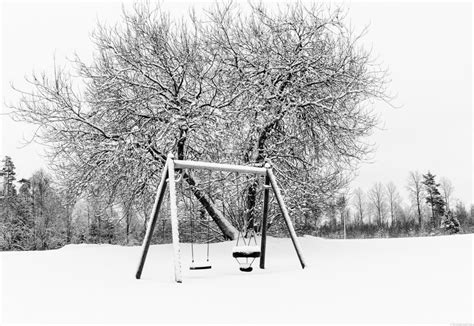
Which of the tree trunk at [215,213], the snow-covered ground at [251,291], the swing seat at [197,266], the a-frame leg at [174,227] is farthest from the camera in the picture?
the tree trunk at [215,213]

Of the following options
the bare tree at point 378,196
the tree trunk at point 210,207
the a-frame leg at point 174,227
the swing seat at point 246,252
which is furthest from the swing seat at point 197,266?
the bare tree at point 378,196

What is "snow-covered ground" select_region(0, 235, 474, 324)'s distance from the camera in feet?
13.0

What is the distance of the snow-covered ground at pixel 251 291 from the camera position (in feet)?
13.0

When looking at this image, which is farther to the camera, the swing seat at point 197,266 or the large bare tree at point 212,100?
the large bare tree at point 212,100

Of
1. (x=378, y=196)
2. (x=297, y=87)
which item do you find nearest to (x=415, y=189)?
(x=378, y=196)

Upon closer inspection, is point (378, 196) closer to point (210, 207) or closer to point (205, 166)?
point (210, 207)

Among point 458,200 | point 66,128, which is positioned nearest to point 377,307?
point 66,128

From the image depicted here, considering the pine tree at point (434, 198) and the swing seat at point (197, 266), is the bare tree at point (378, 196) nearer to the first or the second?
the pine tree at point (434, 198)

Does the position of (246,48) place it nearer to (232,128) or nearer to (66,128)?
(232,128)

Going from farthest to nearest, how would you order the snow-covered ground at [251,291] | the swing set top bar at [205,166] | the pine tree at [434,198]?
the pine tree at [434,198] < the swing set top bar at [205,166] < the snow-covered ground at [251,291]

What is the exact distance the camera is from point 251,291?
506cm

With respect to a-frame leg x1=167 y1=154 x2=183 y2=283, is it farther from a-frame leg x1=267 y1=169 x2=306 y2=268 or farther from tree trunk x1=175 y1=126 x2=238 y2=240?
tree trunk x1=175 y1=126 x2=238 y2=240

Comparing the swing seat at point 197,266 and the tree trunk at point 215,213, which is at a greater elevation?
the tree trunk at point 215,213

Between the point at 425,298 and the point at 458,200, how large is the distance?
58.2 m
